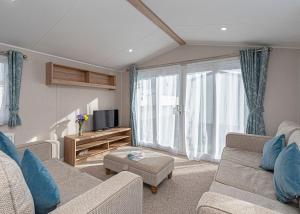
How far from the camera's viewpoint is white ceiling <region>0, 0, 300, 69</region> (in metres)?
1.97

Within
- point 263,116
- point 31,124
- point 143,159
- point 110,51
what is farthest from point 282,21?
point 31,124

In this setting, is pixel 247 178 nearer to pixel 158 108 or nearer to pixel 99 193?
pixel 99 193

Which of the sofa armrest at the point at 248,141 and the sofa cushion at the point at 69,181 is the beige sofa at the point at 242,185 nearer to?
the sofa armrest at the point at 248,141

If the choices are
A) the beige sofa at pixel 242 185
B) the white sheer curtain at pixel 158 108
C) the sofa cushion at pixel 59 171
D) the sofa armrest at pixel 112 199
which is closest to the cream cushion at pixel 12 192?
the sofa armrest at pixel 112 199

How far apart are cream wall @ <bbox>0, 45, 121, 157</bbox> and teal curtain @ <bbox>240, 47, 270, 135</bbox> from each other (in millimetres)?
3254

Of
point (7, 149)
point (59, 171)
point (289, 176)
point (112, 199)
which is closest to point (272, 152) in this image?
point (289, 176)

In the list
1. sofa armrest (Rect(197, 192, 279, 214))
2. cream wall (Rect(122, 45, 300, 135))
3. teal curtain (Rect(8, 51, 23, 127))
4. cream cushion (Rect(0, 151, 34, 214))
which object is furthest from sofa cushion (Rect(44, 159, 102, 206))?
cream wall (Rect(122, 45, 300, 135))

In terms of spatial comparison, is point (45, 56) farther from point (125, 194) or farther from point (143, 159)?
point (125, 194)

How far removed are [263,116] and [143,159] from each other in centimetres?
223

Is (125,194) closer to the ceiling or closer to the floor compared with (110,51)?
Result: closer to the floor

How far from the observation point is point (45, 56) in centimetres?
310

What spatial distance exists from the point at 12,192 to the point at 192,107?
3.33m

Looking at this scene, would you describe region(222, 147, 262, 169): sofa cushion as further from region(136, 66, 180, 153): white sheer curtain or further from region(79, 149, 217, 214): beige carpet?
region(136, 66, 180, 153): white sheer curtain

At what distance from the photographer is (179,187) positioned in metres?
2.45
